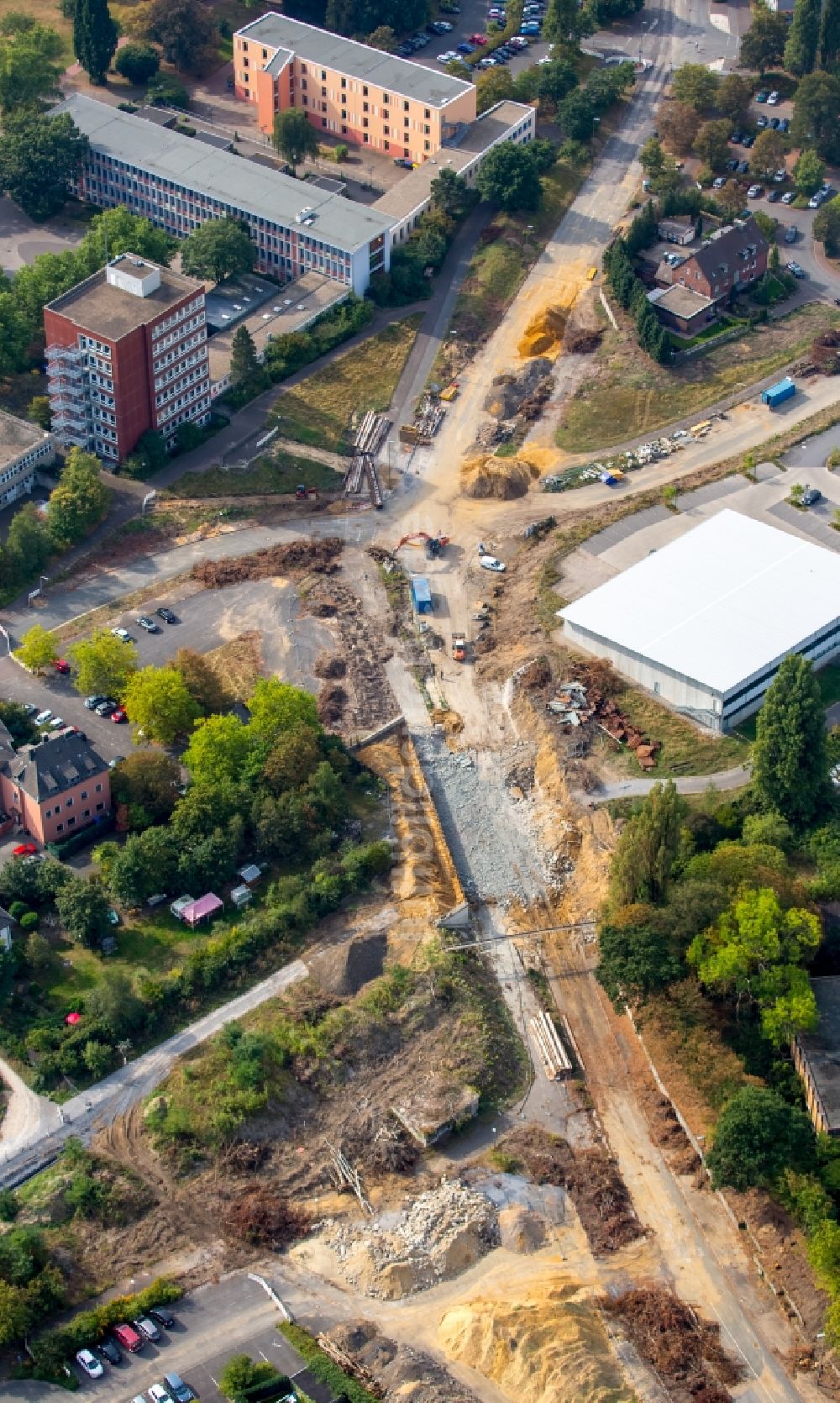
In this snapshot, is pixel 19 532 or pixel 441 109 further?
pixel 441 109

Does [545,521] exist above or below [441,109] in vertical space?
below

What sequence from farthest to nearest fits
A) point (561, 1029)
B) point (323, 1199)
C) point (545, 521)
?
1. point (545, 521)
2. point (561, 1029)
3. point (323, 1199)

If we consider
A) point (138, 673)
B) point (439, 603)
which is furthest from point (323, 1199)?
point (439, 603)

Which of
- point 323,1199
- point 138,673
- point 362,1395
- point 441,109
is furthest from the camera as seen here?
point 441,109

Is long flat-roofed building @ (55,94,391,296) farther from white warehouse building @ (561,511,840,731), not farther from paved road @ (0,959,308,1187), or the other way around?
paved road @ (0,959,308,1187)

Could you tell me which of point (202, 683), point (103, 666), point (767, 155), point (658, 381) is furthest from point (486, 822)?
point (767, 155)

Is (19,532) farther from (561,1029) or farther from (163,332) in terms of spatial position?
(561,1029)

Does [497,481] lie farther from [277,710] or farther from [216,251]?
[277,710]
